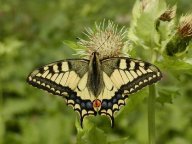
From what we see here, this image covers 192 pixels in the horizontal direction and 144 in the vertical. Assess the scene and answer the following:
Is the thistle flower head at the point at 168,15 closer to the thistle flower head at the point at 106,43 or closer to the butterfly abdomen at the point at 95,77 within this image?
the thistle flower head at the point at 106,43

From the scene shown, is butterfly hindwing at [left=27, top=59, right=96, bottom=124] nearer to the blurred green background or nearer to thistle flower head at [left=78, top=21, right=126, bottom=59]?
thistle flower head at [left=78, top=21, right=126, bottom=59]

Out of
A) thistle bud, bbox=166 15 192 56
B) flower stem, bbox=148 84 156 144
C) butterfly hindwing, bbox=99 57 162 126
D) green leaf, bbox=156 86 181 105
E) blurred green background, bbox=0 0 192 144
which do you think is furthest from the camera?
blurred green background, bbox=0 0 192 144

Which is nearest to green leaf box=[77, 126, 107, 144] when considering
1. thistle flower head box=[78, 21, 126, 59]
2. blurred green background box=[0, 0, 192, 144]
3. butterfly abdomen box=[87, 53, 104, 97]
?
butterfly abdomen box=[87, 53, 104, 97]

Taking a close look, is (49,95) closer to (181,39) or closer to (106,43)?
(106,43)

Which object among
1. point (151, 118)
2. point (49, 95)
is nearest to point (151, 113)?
point (151, 118)

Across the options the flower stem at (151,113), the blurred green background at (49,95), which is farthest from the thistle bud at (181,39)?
the blurred green background at (49,95)
